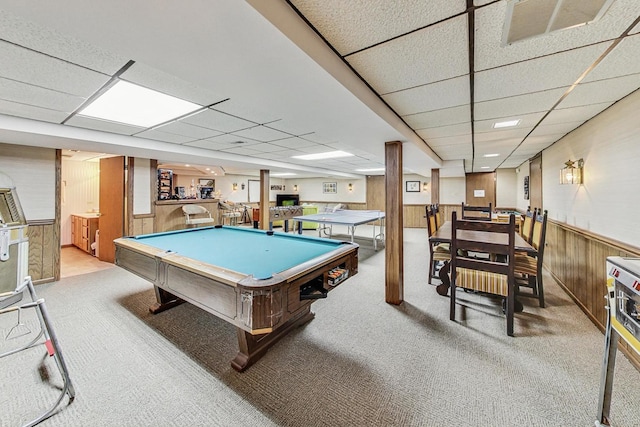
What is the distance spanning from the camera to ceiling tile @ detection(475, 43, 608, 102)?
157cm

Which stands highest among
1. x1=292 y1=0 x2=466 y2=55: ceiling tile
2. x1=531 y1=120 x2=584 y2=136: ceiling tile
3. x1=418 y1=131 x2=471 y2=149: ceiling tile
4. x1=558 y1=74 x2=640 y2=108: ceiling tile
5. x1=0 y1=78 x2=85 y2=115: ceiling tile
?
x1=418 y1=131 x2=471 y2=149: ceiling tile

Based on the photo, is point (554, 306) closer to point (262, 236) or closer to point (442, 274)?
point (442, 274)

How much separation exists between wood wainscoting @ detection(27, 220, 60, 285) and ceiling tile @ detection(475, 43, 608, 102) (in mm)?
5830

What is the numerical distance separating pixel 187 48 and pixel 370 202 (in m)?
9.66

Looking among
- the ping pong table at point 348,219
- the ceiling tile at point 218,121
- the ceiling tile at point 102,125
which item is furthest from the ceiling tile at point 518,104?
the ceiling tile at point 102,125

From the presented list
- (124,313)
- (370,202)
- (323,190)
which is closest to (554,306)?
(124,313)

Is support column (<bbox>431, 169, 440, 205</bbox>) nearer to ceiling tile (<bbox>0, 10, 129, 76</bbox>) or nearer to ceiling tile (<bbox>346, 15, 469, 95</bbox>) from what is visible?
ceiling tile (<bbox>346, 15, 469, 95</bbox>)

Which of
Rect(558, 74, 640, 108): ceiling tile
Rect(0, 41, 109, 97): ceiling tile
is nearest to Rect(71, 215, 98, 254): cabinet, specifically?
Rect(0, 41, 109, 97): ceiling tile

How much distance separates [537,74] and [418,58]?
3.20 feet

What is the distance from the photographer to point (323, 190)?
1164cm

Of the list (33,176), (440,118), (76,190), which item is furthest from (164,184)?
(440,118)

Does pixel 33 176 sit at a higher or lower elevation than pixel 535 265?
higher

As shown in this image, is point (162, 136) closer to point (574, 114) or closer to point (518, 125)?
point (518, 125)

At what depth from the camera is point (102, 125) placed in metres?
2.95
